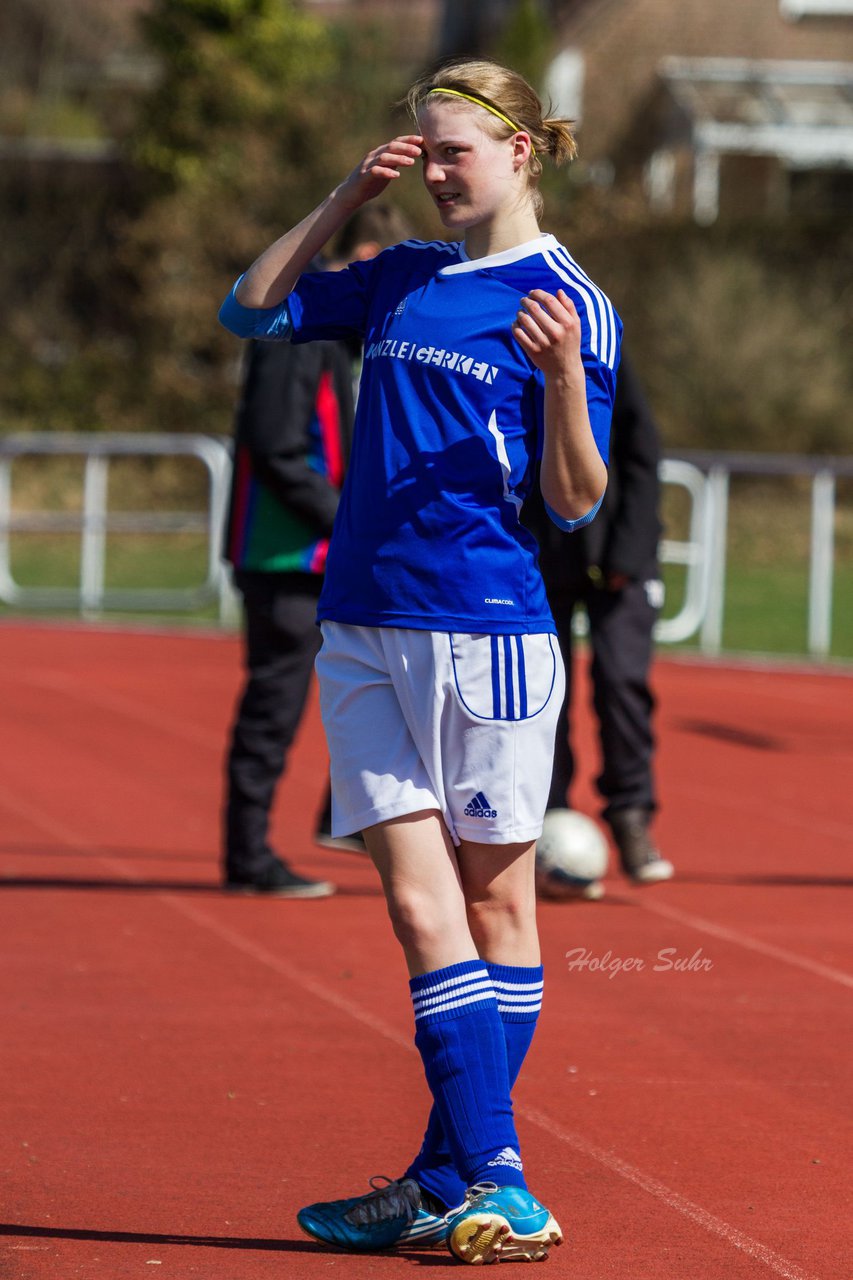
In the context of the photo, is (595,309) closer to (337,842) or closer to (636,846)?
(636,846)

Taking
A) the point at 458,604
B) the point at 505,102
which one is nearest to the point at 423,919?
the point at 458,604

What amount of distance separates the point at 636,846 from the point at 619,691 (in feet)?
1.71

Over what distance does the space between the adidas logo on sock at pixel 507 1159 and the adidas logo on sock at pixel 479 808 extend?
1.77 ft

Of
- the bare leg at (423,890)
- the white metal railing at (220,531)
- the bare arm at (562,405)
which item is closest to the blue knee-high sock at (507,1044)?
the bare leg at (423,890)

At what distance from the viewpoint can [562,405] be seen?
3.26 meters

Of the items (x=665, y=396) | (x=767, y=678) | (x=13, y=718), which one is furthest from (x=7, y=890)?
(x=665, y=396)

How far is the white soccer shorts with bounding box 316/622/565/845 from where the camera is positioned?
338 cm

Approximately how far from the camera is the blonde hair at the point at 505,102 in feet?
11.1

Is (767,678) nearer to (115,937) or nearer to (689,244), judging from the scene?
(115,937)

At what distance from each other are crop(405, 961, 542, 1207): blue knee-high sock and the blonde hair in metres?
1.30

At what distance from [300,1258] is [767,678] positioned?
10.3 m

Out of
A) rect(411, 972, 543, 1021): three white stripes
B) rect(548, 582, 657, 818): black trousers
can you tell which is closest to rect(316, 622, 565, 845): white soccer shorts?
rect(411, 972, 543, 1021): three white stripes

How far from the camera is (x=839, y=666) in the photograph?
1398 centimetres

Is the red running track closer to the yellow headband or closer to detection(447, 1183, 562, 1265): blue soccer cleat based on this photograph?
detection(447, 1183, 562, 1265): blue soccer cleat
